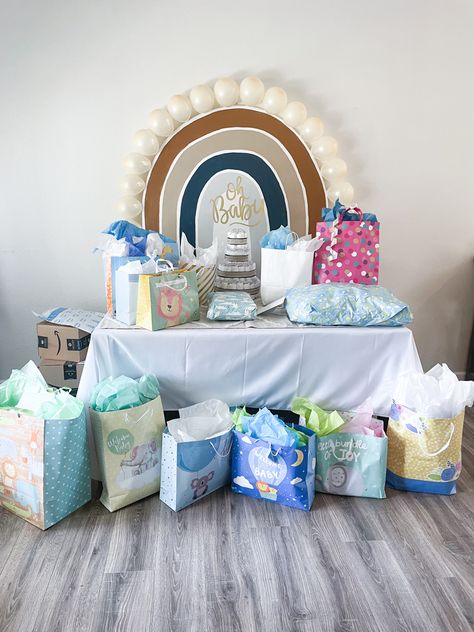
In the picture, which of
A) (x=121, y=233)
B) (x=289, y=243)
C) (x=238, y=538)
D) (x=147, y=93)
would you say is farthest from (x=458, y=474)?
(x=147, y=93)

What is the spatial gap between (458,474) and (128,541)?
1.27 meters

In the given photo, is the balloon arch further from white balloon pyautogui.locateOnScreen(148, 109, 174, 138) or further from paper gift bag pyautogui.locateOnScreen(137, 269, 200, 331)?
paper gift bag pyautogui.locateOnScreen(137, 269, 200, 331)

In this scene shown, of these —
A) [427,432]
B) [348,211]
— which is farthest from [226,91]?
[427,432]

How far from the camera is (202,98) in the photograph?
2496 millimetres

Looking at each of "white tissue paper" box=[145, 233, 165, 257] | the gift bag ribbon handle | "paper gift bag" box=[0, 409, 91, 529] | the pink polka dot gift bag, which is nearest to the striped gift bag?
"white tissue paper" box=[145, 233, 165, 257]

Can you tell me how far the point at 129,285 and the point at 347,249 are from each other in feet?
3.23

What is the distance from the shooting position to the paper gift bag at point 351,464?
1960 millimetres

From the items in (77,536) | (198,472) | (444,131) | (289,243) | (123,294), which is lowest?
(77,536)

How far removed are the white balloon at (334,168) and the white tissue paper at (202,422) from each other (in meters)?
1.28

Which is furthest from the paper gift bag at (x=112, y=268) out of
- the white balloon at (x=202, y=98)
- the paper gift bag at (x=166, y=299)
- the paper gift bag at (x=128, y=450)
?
the white balloon at (x=202, y=98)

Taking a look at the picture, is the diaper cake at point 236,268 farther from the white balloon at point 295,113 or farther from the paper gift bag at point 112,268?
the white balloon at point 295,113

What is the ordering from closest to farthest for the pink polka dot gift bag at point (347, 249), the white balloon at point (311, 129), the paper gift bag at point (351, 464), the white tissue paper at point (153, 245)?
the paper gift bag at point (351, 464) → the white tissue paper at point (153, 245) → the pink polka dot gift bag at point (347, 249) → the white balloon at point (311, 129)

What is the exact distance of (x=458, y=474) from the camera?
2.03 meters

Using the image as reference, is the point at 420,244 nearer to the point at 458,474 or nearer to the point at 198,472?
the point at 458,474
